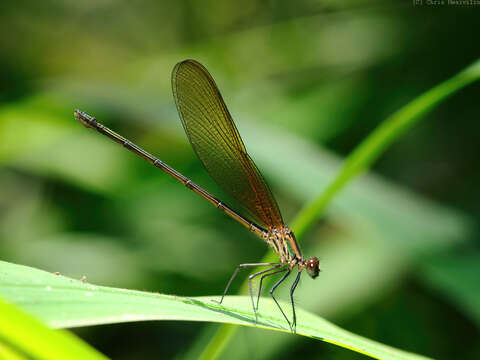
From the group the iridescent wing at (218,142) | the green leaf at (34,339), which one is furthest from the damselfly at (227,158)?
the green leaf at (34,339)

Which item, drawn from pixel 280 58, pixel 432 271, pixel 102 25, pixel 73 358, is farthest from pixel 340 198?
pixel 102 25

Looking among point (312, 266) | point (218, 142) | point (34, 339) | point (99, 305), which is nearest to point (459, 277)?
point (312, 266)

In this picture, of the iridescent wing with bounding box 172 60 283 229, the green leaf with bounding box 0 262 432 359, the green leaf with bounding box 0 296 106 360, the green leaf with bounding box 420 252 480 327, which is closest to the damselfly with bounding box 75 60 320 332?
the iridescent wing with bounding box 172 60 283 229

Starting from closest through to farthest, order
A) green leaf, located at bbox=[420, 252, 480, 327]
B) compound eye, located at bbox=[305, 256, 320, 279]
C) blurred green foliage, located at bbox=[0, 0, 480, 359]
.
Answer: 1. compound eye, located at bbox=[305, 256, 320, 279]
2. green leaf, located at bbox=[420, 252, 480, 327]
3. blurred green foliage, located at bbox=[0, 0, 480, 359]

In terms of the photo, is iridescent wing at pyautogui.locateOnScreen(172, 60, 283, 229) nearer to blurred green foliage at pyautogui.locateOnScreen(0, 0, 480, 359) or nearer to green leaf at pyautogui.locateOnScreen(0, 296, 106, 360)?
blurred green foliage at pyautogui.locateOnScreen(0, 0, 480, 359)

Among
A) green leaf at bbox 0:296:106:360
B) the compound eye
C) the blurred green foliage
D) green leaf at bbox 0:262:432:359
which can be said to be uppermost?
the blurred green foliage
